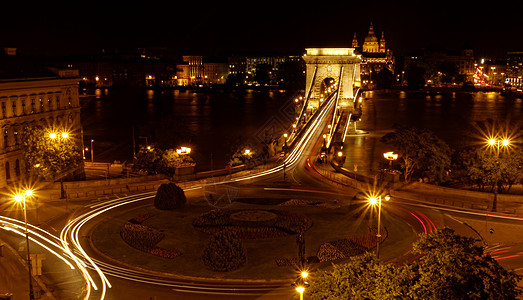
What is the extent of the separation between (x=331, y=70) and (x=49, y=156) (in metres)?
86.7

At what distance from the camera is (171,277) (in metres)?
24.3

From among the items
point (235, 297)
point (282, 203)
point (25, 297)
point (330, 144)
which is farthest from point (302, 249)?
point (330, 144)

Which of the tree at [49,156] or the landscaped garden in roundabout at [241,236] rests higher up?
the tree at [49,156]

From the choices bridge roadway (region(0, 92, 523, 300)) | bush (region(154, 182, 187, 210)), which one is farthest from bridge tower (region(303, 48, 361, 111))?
bush (region(154, 182, 187, 210))

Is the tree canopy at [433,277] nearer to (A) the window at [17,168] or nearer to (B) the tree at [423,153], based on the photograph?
(B) the tree at [423,153]

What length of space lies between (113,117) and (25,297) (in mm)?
102125

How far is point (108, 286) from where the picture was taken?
76.0 feet

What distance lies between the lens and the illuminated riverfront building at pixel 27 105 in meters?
44.2

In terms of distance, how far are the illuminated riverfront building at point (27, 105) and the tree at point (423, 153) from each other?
30436mm

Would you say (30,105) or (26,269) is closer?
(26,269)

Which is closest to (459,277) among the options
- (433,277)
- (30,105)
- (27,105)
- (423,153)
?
(433,277)

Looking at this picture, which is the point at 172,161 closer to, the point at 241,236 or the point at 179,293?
the point at 241,236

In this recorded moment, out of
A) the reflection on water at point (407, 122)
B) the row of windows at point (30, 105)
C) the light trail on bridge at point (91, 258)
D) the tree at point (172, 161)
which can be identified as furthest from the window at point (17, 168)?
the reflection on water at point (407, 122)

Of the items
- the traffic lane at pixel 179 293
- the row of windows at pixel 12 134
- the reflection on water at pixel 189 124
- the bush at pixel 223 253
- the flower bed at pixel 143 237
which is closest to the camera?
the traffic lane at pixel 179 293
